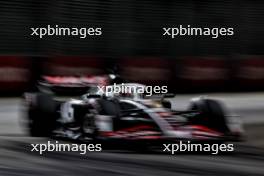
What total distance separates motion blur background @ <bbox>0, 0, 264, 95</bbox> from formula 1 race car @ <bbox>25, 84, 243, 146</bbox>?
24.3 feet

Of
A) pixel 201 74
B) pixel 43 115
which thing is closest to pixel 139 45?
pixel 201 74

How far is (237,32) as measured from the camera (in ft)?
76.1

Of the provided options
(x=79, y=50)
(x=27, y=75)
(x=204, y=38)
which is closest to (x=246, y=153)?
(x=27, y=75)

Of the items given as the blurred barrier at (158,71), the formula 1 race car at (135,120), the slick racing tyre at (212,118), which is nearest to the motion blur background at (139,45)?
the blurred barrier at (158,71)

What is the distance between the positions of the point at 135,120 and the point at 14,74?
8.83 metres

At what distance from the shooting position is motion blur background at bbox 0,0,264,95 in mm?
18766

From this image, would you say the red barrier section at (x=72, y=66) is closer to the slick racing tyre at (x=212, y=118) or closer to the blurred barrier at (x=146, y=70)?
the blurred barrier at (x=146, y=70)

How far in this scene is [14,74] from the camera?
17953mm

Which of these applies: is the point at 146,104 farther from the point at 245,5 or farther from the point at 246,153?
the point at 245,5

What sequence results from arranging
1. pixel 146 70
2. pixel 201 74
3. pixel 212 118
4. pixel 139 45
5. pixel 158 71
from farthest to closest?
1. pixel 139 45
2. pixel 201 74
3. pixel 158 71
4. pixel 146 70
5. pixel 212 118

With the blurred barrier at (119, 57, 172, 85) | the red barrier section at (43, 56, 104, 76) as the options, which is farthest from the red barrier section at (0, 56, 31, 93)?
the blurred barrier at (119, 57, 172, 85)

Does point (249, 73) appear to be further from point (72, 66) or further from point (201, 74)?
point (72, 66)

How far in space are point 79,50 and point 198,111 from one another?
10396mm

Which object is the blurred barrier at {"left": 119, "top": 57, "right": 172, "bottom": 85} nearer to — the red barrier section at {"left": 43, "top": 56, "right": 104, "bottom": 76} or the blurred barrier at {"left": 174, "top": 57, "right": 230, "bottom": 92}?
the blurred barrier at {"left": 174, "top": 57, "right": 230, "bottom": 92}
